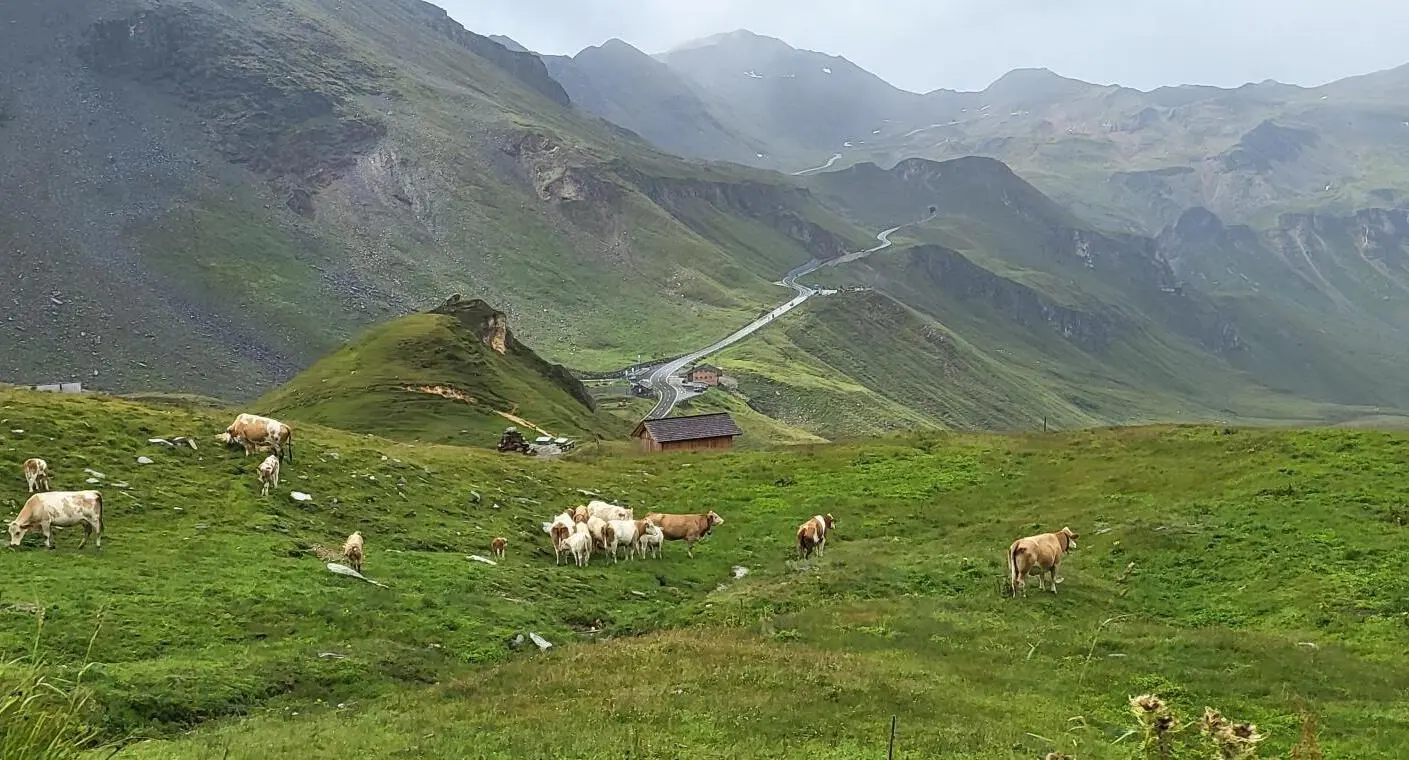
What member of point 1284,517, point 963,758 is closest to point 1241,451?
point 1284,517

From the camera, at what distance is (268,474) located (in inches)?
1259

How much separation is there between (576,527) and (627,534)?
202cm

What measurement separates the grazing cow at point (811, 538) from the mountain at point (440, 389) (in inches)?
1348

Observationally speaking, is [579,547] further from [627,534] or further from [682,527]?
[682,527]

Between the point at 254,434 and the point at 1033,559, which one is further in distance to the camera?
the point at 254,434

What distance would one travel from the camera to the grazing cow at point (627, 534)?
34.9 meters

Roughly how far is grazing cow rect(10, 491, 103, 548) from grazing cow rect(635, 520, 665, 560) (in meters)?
18.0

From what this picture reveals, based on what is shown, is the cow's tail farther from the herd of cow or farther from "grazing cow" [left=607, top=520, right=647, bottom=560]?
"grazing cow" [left=607, top=520, right=647, bottom=560]

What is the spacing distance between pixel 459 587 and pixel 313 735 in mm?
11102

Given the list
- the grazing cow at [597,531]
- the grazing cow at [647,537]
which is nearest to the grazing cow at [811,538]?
the grazing cow at [647,537]

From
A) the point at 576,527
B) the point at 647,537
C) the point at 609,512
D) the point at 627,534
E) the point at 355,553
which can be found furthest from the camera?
the point at 609,512

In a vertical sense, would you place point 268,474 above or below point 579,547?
above

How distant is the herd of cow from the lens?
24359 mm

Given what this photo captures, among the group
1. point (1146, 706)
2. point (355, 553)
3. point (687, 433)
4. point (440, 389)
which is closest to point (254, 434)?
point (355, 553)
